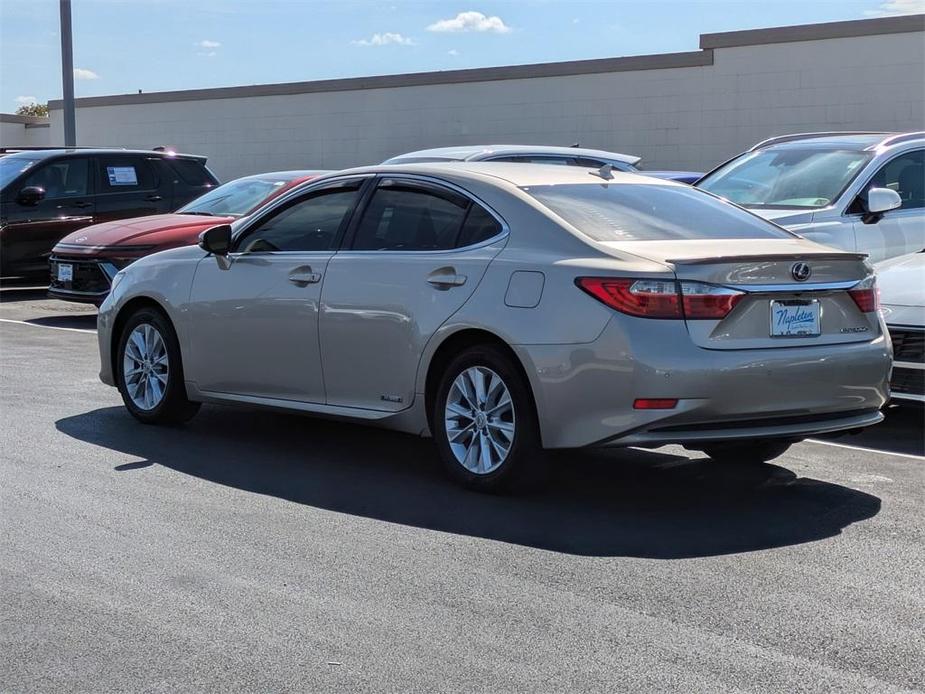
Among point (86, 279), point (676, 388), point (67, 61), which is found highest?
point (67, 61)

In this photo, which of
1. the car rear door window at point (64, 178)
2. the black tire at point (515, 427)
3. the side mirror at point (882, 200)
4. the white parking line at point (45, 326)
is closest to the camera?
the black tire at point (515, 427)

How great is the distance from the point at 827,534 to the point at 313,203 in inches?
135

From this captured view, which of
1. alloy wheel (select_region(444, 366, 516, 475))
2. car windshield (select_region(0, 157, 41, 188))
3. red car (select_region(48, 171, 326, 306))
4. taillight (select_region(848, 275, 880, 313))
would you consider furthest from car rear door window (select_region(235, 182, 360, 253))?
car windshield (select_region(0, 157, 41, 188))

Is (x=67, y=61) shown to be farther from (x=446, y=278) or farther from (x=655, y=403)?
(x=655, y=403)

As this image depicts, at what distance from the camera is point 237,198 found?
48.0 feet

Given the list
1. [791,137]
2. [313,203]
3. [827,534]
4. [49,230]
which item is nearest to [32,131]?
[49,230]

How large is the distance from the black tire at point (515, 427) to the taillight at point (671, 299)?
63cm

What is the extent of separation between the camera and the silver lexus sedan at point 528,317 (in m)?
5.95

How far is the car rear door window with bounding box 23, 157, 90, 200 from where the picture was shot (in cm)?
1714

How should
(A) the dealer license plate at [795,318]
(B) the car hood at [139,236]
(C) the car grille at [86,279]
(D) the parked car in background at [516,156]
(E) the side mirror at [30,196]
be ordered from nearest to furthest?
1. (A) the dealer license plate at [795,318]
2. (D) the parked car in background at [516,156]
3. (C) the car grille at [86,279]
4. (B) the car hood at [139,236]
5. (E) the side mirror at [30,196]

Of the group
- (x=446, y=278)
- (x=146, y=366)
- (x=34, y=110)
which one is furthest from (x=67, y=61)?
(x=34, y=110)

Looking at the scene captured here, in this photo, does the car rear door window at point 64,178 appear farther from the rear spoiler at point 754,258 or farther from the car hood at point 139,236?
the rear spoiler at point 754,258

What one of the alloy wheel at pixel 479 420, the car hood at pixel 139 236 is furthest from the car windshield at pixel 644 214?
the car hood at pixel 139 236

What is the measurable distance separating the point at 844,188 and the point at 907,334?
2.74 meters
